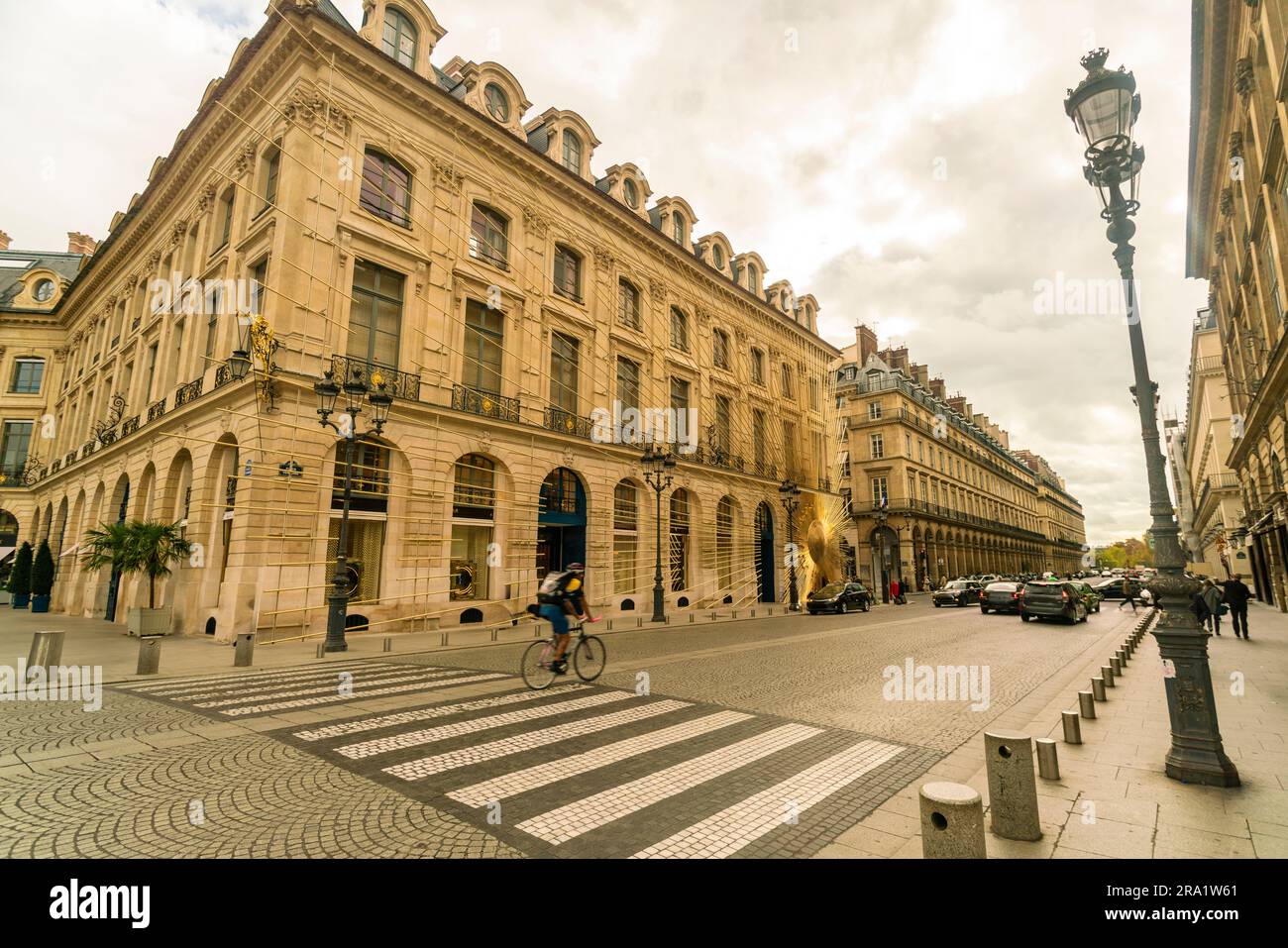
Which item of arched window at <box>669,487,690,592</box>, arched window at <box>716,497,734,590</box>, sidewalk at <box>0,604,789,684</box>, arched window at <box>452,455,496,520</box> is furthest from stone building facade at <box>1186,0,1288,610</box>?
arched window at <box>452,455,496,520</box>

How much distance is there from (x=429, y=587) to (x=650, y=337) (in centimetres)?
1581

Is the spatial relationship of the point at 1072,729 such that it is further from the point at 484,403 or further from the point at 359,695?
the point at 484,403

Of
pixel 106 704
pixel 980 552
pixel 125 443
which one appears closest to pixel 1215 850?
pixel 106 704

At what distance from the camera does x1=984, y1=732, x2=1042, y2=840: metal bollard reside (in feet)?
12.5

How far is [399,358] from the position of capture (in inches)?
738

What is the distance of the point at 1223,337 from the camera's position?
26.5m

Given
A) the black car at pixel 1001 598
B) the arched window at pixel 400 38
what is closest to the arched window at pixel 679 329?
the arched window at pixel 400 38

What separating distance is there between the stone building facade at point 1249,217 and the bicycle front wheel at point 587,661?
49.8ft

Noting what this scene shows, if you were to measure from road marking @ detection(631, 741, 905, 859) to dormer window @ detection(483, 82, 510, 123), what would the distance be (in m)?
24.3

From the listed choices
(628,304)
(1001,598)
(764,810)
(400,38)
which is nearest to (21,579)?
(400,38)

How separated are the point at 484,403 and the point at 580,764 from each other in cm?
1664

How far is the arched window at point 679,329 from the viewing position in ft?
99.6

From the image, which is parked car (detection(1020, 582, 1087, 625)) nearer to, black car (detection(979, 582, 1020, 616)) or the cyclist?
black car (detection(979, 582, 1020, 616))

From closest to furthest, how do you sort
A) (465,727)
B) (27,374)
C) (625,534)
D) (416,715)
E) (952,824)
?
(952,824), (465,727), (416,715), (625,534), (27,374)
